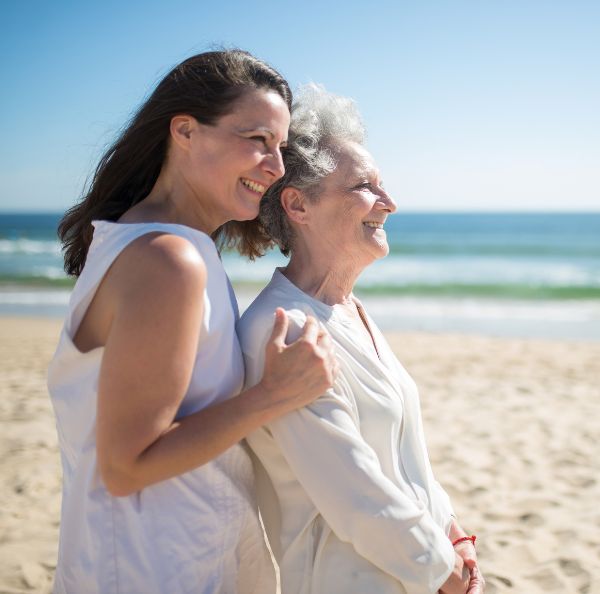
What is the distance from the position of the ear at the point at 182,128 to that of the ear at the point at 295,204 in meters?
0.57

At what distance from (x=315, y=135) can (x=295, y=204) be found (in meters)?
0.26

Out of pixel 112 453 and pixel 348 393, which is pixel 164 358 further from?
pixel 348 393

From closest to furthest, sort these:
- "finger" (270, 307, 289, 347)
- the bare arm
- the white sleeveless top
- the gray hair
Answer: the bare arm, the white sleeveless top, "finger" (270, 307, 289, 347), the gray hair

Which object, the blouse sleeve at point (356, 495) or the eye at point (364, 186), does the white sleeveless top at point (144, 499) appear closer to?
the blouse sleeve at point (356, 495)

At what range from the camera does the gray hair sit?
2404 mm

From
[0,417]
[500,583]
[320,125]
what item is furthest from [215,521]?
[0,417]

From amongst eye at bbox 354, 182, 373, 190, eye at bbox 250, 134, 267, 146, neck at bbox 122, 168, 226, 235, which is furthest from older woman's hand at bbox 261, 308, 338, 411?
eye at bbox 354, 182, 373, 190

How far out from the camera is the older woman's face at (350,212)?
2.41 metres

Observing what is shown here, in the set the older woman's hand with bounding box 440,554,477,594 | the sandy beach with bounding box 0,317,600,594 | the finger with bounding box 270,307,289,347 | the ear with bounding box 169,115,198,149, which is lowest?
the sandy beach with bounding box 0,317,600,594

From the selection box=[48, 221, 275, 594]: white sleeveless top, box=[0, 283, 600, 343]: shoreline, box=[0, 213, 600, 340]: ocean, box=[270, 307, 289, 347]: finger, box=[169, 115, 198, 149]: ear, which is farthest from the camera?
box=[0, 213, 600, 340]: ocean

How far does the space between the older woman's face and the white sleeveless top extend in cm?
62

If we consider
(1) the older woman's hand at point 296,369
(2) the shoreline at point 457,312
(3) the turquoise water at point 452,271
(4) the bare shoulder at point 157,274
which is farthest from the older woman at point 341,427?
(3) the turquoise water at point 452,271

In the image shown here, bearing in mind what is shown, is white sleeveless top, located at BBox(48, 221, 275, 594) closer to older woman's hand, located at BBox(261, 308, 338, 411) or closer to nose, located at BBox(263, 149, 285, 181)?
older woman's hand, located at BBox(261, 308, 338, 411)

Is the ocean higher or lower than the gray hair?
lower
